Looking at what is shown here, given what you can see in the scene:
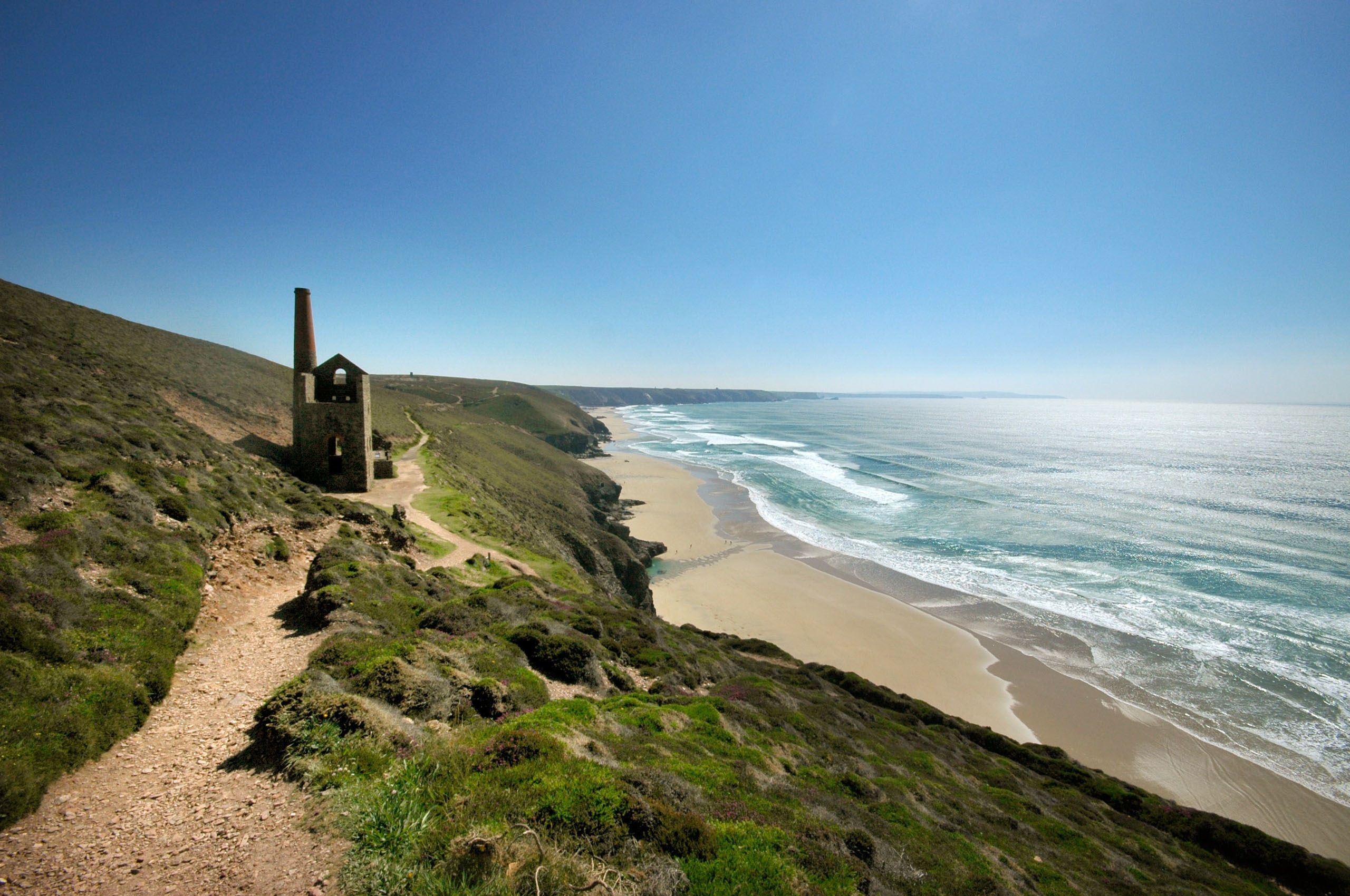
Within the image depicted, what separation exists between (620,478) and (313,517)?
59909mm

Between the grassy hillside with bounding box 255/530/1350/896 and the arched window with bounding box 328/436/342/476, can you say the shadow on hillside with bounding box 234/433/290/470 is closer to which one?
the arched window with bounding box 328/436/342/476

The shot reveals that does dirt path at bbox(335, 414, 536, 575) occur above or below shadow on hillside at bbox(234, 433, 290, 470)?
below

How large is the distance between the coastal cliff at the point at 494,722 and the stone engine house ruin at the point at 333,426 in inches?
88.2

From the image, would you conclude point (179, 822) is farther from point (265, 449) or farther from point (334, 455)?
point (265, 449)

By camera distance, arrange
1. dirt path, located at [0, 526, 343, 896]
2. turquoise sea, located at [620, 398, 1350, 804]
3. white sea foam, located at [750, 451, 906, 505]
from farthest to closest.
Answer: white sea foam, located at [750, 451, 906, 505] < turquoise sea, located at [620, 398, 1350, 804] < dirt path, located at [0, 526, 343, 896]

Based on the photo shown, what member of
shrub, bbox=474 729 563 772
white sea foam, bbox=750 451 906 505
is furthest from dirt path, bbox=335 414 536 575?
white sea foam, bbox=750 451 906 505

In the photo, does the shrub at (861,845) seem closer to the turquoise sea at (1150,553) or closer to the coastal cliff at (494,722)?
the coastal cliff at (494,722)

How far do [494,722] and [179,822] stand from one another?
14.4ft

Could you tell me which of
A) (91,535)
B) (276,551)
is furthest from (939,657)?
(91,535)

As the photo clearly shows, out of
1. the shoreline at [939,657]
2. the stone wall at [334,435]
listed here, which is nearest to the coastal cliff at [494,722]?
the stone wall at [334,435]

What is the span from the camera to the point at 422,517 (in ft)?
87.7

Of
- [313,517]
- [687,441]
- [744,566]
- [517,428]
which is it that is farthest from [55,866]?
[687,441]

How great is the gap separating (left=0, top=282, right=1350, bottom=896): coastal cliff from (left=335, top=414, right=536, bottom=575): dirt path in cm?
49

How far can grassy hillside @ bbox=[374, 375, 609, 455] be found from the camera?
95688 millimetres
